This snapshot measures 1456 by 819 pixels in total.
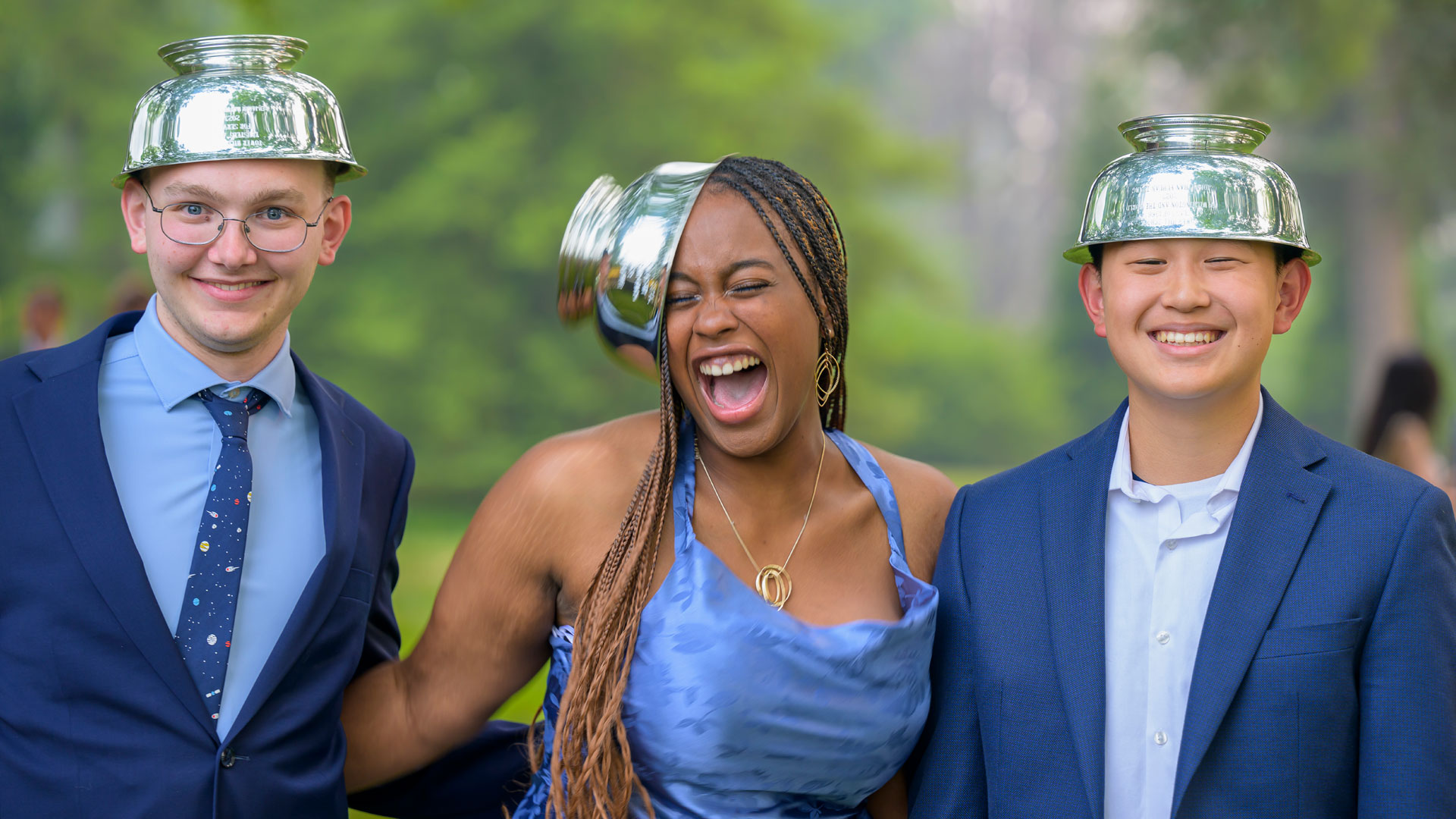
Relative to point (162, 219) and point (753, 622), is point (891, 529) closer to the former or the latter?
point (753, 622)

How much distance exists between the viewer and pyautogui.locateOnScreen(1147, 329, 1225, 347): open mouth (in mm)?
2594

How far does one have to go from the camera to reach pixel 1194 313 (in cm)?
258

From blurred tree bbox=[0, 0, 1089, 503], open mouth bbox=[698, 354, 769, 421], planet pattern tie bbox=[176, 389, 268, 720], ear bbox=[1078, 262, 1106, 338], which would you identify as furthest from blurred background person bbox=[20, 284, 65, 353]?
ear bbox=[1078, 262, 1106, 338]

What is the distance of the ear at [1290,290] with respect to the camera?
271 cm

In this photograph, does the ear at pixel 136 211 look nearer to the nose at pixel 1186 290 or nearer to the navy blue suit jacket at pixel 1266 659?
the navy blue suit jacket at pixel 1266 659

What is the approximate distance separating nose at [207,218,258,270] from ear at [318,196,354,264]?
0.23 m

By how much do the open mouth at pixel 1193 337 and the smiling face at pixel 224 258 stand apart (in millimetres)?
1707

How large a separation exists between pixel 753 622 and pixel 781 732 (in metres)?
0.23

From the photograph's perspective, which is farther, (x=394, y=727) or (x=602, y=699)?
(x=394, y=727)

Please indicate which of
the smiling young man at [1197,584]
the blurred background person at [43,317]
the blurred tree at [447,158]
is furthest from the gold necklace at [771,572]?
the blurred tree at [447,158]

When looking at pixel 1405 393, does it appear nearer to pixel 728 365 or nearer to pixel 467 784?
pixel 728 365

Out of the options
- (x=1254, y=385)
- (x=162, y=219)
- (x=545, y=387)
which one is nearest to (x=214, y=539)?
(x=162, y=219)

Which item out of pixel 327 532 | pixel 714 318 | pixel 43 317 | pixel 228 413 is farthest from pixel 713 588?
pixel 43 317

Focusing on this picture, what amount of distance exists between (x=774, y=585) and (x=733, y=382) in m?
0.45
